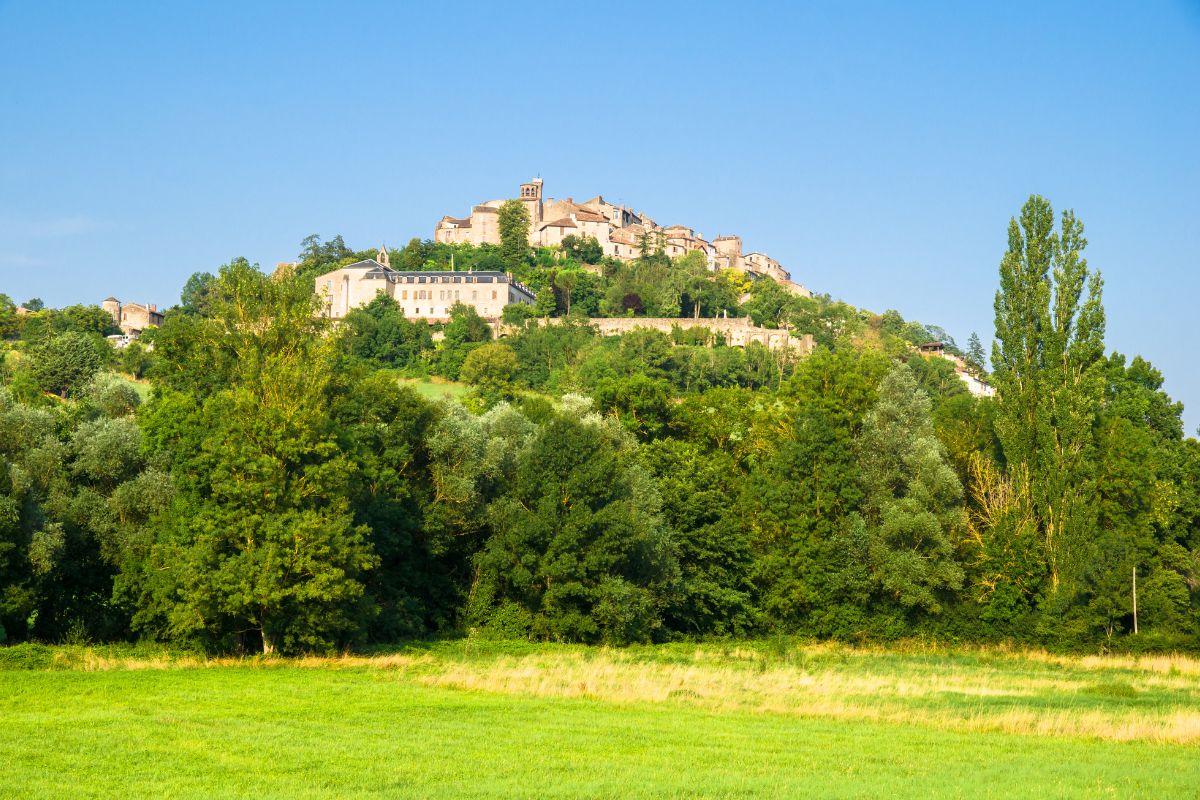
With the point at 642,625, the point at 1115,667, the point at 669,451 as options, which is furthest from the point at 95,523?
the point at 1115,667

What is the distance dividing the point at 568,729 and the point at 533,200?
167m

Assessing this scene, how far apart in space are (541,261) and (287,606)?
134997 millimetres

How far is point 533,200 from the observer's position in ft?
610

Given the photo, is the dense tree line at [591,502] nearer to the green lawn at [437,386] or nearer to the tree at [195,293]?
the green lawn at [437,386]

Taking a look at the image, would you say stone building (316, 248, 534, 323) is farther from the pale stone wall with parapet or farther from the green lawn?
the green lawn

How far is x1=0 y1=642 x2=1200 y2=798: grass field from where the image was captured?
1823 cm

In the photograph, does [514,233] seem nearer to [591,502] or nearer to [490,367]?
[490,367]

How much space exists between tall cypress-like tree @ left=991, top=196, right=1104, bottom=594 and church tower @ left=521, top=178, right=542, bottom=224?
131895mm

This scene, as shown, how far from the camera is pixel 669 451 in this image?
50844 mm

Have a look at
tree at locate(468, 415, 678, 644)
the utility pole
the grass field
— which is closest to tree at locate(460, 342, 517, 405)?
tree at locate(468, 415, 678, 644)

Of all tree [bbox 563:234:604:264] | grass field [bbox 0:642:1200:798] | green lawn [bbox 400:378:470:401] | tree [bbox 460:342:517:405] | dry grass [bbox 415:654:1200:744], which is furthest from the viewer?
tree [bbox 563:234:604:264]

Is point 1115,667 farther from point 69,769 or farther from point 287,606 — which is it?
point 69,769

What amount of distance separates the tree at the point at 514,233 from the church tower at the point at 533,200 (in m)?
7.52

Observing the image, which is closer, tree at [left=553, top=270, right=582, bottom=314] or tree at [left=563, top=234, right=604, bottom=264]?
tree at [left=553, top=270, right=582, bottom=314]
